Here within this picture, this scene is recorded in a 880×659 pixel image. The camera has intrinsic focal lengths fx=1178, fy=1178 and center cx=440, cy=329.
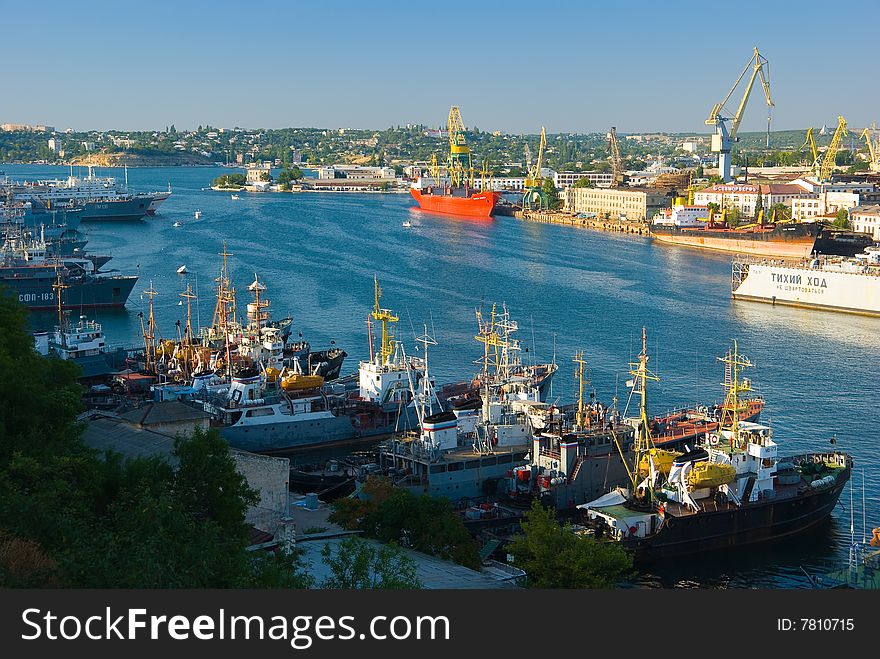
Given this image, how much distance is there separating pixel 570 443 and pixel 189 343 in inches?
232

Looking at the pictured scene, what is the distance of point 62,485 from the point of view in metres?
6.05

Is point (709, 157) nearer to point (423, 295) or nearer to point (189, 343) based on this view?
point (423, 295)

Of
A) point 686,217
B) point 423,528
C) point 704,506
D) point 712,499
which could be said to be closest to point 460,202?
point 686,217

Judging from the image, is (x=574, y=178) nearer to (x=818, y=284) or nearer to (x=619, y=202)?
(x=619, y=202)

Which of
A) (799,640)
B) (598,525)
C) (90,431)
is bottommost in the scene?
(598,525)

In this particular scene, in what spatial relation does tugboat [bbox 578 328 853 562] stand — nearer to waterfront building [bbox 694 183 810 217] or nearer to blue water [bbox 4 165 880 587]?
blue water [bbox 4 165 880 587]

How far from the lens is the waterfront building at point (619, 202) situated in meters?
40.2

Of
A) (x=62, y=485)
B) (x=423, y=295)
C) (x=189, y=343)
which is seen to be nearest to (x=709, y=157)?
(x=423, y=295)

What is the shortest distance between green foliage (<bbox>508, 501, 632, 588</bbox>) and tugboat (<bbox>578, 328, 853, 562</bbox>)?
7.10 feet

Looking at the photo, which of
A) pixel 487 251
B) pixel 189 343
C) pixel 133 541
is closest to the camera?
pixel 133 541

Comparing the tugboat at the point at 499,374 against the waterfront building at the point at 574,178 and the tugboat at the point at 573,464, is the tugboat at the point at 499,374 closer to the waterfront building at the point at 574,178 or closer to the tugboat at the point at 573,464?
the tugboat at the point at 573,464

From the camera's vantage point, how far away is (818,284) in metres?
21.4

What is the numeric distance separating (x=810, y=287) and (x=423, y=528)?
51.5 feet

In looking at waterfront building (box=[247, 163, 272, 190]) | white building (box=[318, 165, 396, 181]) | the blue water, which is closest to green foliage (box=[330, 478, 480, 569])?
the blue water
